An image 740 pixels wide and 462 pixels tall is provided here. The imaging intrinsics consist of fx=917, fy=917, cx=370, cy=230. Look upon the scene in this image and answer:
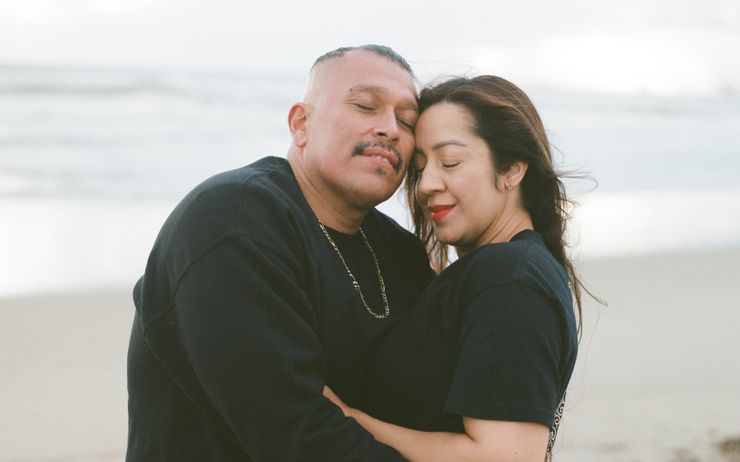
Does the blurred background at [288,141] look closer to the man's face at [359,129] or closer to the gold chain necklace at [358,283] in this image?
the man's face at [359,129]

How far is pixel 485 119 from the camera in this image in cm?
285

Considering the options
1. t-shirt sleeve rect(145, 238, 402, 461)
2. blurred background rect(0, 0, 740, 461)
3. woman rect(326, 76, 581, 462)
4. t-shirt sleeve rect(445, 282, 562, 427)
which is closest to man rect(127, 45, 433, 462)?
t-shirt sleeve rect(145, 238, 402, 461)

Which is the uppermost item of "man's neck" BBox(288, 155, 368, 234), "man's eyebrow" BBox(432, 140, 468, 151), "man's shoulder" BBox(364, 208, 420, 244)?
"man's eyebrow" BBox(432, 140, 468, 151)

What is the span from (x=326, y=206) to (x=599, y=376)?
3.42m

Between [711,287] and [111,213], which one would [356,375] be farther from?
[111,213]

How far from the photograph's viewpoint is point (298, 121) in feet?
10.1

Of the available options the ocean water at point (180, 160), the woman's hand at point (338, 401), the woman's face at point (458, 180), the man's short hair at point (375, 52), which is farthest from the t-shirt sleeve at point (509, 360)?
the ocean water at point (180, 160)

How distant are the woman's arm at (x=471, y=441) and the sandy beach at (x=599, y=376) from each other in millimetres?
2520

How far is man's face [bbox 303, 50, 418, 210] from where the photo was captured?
2.91m

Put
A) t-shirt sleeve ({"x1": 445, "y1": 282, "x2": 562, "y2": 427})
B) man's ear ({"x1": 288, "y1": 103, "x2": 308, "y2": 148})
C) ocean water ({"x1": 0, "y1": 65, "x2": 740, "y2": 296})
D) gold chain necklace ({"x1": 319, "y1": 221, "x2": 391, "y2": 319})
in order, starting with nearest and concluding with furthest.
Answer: t-shirt sleeve ({"x1": 445, "y1": 282, "x2": 562, "y2": 427}) → gold chain necklace ({"x1": 319, "y1": 221, "x2": 391, "y2": 319}) → man's ear ({"x1": 288, "y1": 103, "x2": 308, "y2": 148}) → ocean water ({"x1": 0, "y1": 65, "x2": 740, "y2": 296})

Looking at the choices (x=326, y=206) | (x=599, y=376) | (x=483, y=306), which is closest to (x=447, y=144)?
(x=326, y=206)

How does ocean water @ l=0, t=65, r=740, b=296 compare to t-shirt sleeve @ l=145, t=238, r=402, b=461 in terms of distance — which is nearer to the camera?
t-shirt sleeve @ l=145, t=238, r=402, b=461

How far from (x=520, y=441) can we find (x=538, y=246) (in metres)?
0.56

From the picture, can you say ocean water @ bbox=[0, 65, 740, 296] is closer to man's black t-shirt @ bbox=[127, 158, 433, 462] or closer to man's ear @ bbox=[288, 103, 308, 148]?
man's ear @ bbox=[288, 103, 308, 148]
